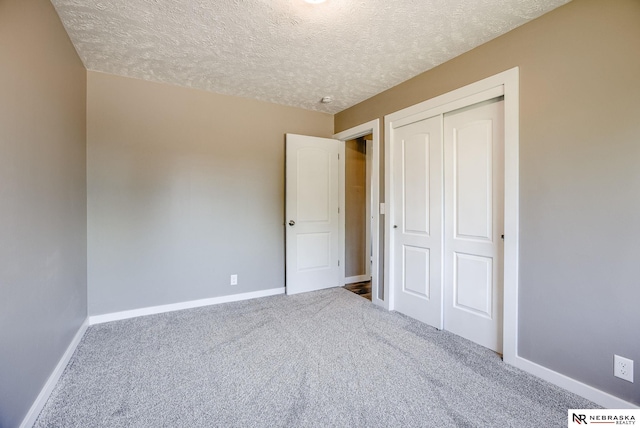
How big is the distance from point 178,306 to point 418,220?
284 cm

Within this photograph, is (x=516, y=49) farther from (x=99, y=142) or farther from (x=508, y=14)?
(x=99, y=142)

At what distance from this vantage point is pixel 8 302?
132 centimetres

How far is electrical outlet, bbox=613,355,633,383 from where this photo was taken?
62.1 inches

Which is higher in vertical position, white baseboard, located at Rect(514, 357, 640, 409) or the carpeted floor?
white baseboard, located at Rect(514, 357, 640, 409)

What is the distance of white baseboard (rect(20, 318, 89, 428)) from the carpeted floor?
0.04m

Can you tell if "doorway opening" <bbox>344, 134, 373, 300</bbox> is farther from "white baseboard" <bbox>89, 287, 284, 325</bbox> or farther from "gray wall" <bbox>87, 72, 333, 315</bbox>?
"white baseboard" <bbox>89, 287, 284, 325</bbox>

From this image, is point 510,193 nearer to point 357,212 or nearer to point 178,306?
point 357,212

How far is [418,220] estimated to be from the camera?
2.92 m

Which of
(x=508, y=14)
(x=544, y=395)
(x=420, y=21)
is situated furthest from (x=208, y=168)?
(x=544, y=395)

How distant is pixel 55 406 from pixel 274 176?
2.86 metres

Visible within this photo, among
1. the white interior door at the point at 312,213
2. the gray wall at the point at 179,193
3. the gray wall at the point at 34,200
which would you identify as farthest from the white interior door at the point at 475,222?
the gray wall at the point at 34,200

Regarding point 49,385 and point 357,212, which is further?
point 357,212

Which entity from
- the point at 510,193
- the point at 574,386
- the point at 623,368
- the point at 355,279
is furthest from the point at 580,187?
the point at 355,279

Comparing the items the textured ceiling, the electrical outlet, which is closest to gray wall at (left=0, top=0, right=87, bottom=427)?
the textured ceiling
